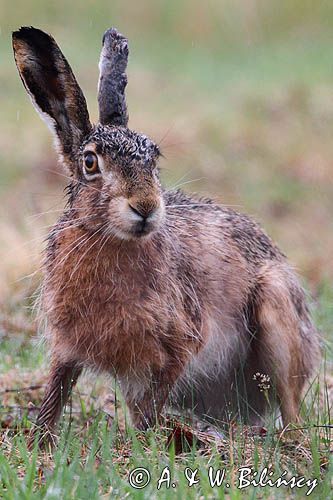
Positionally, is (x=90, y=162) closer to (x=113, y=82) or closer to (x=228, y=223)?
(x=113, y=82)

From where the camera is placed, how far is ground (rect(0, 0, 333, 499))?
4223 mm

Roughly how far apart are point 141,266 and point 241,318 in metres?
0.86

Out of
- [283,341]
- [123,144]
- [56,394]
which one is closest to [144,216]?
[123,144]

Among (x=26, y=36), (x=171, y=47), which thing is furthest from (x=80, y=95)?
(x=171, y=47)

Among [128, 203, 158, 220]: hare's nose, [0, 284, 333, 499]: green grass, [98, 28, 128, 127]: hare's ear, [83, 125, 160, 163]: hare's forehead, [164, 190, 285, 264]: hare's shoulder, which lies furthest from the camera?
[164, 190, 285, 264]: hare's shoulder

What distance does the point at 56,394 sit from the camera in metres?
5.07

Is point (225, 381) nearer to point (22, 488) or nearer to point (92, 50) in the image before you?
point (22, 488)

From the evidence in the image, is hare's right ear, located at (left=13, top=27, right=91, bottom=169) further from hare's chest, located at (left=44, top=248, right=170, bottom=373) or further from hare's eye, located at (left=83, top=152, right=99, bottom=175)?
hare's chest, located at (left=44, top=248, right=170, bottom=373)

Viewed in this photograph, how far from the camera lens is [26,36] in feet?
16.4

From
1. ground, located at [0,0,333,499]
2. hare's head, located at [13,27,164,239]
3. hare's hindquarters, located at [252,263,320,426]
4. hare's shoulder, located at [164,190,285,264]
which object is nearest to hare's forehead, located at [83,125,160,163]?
hare's head, located at [13,27,164,239]

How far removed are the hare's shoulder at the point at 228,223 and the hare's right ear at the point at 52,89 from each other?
66cm

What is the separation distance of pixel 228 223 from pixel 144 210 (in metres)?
1.45

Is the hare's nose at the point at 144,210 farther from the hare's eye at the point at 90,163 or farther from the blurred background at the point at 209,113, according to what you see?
the blurred background at the point at 209,113

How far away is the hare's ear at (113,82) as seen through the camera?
5.20 meters
